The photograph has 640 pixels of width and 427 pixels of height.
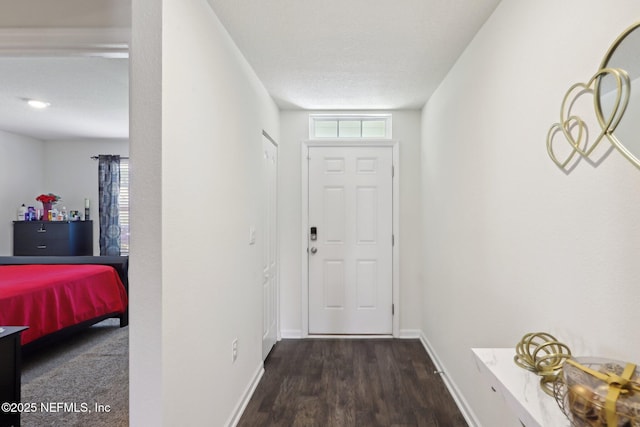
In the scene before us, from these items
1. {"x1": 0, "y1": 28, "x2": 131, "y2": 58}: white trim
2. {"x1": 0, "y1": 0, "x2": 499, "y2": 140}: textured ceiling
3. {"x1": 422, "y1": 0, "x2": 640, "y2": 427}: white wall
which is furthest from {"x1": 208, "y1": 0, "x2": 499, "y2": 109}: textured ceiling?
{"x1": 0, "y1": 28, "x2": 131, "y2": 58}: white trim

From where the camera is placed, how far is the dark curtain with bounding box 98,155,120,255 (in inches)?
211

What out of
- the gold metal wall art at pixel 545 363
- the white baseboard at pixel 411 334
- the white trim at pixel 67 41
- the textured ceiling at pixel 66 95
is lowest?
the white baseboard at pixel 411 334

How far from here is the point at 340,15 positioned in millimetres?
1852

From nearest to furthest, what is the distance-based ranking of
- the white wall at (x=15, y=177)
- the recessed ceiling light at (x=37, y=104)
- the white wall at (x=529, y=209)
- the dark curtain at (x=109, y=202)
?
the white wall at (x=529, y=209) → the recessed ceiling light at (x=37, y=104) → the white wall at (x=15, y=177) → the dark curtain at (x=109, y=202)

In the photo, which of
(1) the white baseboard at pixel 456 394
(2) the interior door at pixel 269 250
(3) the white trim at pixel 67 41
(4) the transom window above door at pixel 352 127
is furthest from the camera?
(4) the transom window above door at pixel 352 127

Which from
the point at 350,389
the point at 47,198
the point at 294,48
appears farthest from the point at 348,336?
the point at 47,198

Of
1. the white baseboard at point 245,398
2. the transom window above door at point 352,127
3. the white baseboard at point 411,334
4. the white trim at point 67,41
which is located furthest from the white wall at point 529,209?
the white trim at point 67,41

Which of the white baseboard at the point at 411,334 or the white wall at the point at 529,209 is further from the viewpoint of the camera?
the white baseboard at the point at 411,334

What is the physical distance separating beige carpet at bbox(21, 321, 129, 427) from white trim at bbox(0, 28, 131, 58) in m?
2.13

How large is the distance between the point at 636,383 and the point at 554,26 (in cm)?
120

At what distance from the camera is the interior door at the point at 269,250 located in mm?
3043

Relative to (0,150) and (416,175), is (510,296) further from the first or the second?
(0,150)

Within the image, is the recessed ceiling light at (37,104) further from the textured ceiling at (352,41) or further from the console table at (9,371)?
the console table at (9,371)

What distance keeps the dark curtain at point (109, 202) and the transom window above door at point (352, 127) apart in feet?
11.9
